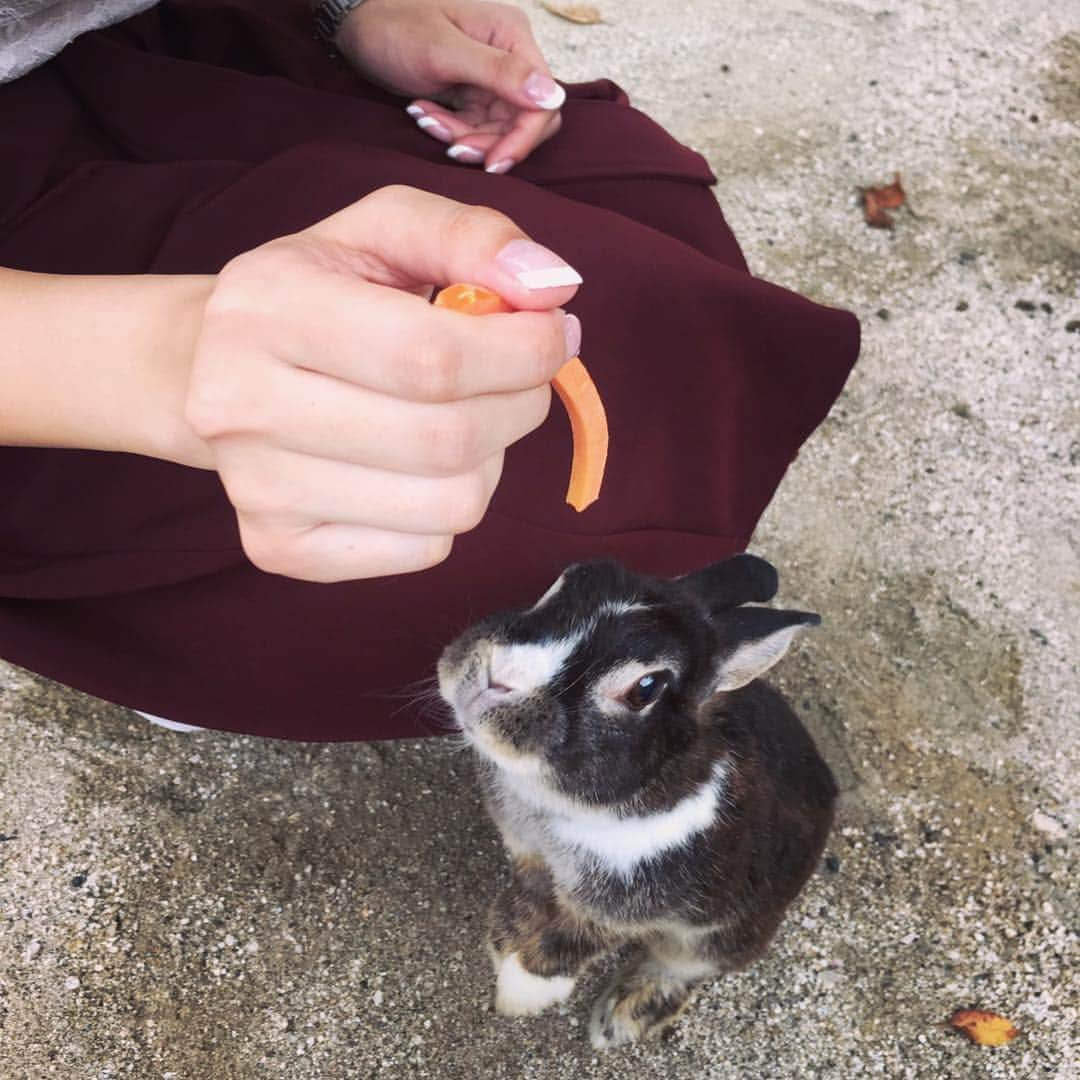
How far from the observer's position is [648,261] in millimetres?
1615

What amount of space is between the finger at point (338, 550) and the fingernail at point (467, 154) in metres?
1.06

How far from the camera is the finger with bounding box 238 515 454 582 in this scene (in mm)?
969

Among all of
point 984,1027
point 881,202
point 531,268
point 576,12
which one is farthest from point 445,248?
point 576,12

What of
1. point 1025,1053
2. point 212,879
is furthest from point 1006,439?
point 212,879

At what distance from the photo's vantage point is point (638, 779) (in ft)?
5.11

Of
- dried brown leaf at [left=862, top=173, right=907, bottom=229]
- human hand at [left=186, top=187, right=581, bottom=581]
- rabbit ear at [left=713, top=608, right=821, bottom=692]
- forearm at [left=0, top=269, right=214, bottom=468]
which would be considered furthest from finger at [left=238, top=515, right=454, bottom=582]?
dried brown leaf at [left=862, top=173, right=907, bottom=229]

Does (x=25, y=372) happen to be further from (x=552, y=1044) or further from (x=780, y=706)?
(x=552, y=1044)

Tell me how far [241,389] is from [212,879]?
1.42 meters

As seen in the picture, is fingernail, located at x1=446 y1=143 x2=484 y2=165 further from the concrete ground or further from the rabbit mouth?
the concrete ground

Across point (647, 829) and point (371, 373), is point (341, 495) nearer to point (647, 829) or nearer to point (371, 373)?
point (371, 373)

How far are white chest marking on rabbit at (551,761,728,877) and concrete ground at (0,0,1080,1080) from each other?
1.49 ft

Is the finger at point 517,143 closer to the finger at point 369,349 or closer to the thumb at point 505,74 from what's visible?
the thumb at point 505,74

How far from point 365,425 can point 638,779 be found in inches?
34.1

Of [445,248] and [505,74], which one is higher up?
[445,248]
